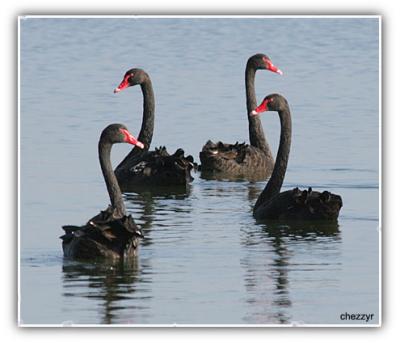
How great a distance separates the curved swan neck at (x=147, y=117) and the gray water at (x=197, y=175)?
404mm

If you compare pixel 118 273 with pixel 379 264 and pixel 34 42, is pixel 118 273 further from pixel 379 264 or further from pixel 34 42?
pixel 34 42

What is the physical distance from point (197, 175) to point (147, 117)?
102 cm

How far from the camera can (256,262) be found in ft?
45.0

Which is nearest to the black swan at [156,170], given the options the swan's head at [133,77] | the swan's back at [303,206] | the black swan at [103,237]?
the swan's head at [133,77]

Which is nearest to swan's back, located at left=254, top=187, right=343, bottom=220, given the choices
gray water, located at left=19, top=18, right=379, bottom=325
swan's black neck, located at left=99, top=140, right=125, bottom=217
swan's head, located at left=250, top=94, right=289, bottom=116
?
gray water, located at left=19, top=18, right=379, bottom=325

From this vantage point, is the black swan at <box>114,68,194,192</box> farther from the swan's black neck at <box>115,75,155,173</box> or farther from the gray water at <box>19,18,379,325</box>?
the swan's black neck at <box>115,75,155,173</box>

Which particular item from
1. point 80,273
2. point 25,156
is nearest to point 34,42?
point 25,156

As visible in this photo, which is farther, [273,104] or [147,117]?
[147,117]

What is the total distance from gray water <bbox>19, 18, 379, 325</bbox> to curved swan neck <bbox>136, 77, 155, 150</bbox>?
0.40 meters

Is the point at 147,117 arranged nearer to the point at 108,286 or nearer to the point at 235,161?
the point at 235,161

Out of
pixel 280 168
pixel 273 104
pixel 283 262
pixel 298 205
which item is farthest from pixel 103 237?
pixel 273 104

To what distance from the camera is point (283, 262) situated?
13.7 m

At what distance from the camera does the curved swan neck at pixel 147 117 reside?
1900 centimetres

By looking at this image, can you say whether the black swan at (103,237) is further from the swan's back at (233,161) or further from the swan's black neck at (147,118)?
the swan's black neck at (147,118)
